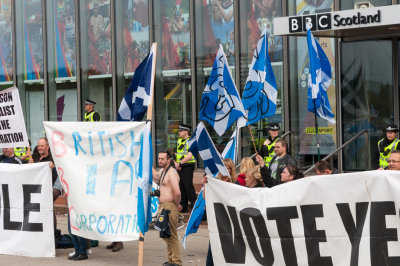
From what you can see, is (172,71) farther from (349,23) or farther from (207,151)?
(207,151)

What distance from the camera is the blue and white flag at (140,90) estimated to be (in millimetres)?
10570

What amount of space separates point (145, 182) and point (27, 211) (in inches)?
96.6

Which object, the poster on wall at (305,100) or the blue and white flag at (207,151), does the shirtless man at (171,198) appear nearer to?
the blue and white flag at (207,151)

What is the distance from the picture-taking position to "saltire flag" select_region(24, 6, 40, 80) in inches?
877

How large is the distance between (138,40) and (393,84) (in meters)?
6.95

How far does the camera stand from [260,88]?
1148 centimetres

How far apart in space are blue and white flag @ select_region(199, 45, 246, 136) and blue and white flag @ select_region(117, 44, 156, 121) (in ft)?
2.56

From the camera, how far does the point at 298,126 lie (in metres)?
16.5

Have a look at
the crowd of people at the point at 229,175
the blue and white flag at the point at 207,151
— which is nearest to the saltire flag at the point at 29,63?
the crowd of people at the point at 229,175

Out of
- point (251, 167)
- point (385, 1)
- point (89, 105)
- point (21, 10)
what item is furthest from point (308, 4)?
point (21, 10)

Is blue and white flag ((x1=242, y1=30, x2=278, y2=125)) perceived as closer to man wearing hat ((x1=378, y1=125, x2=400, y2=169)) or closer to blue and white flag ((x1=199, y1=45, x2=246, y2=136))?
blue and white flag ((x1=199, y1=45, x2=246, y2=136))

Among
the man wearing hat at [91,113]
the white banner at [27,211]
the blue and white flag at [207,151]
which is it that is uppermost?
the man wearing hat at [91,113]

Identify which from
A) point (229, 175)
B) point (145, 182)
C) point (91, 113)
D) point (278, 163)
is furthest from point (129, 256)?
point (91, 113)

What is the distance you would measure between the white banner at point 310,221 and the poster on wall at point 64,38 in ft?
42.3
